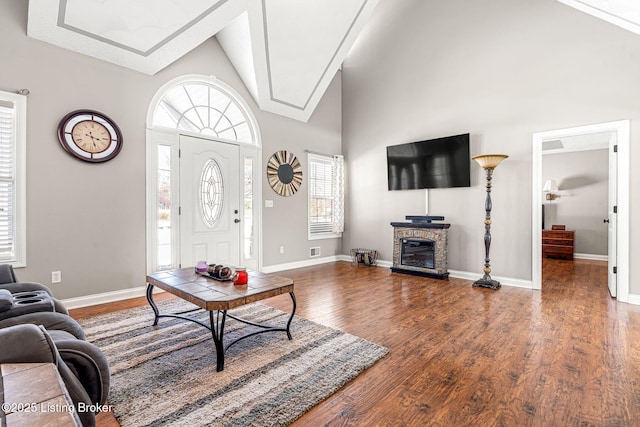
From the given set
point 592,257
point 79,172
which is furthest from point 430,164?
point 79,172

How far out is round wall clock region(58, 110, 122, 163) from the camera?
132 inches

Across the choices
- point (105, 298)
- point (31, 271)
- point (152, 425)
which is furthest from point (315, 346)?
point (31, 271)

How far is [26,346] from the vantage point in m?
0.99

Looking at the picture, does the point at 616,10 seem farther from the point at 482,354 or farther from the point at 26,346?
the point at 26,346

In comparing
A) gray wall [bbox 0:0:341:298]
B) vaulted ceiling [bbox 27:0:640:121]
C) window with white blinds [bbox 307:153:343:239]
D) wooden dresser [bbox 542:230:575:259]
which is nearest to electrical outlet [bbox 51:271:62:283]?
gray wall [bbox 0:0:341:298]

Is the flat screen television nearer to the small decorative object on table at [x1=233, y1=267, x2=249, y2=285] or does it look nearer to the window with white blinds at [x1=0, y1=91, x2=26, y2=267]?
the small decorative object on table at [x1=233, y1=267, x2=249, y2=285]

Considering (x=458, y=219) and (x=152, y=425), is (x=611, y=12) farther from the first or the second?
(x=152, y=425)

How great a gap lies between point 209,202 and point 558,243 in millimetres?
6855

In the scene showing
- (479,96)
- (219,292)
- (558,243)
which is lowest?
(558,243)

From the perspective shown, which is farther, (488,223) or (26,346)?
(488,223)

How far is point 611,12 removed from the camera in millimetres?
3430

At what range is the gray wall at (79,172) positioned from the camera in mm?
3166

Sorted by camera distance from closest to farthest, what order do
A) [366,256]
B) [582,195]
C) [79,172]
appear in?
[79,172] → [366,256] → [582,195]

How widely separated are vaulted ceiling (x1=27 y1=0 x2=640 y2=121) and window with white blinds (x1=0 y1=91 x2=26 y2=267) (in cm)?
80
